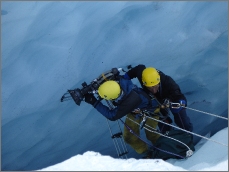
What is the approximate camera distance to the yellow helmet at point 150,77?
3018 mm

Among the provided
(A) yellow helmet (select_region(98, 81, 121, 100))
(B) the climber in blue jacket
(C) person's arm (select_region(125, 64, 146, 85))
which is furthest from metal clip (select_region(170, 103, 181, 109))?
(A) yellow helmet (select_region(98, 81, 121, 100))

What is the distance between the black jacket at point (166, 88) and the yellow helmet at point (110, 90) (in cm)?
43

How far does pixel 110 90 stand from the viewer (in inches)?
110

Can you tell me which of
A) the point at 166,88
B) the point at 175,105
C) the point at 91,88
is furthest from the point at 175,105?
the point at 91,88

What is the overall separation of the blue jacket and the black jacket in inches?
10.9

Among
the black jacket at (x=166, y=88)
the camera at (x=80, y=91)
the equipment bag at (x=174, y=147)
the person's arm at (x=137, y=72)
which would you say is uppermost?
the person's arm at (x=137, y=72)

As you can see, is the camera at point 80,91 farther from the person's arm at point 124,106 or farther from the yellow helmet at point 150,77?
the yellow helmet at point 150,77

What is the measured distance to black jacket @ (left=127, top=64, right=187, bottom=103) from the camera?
3.14 metres

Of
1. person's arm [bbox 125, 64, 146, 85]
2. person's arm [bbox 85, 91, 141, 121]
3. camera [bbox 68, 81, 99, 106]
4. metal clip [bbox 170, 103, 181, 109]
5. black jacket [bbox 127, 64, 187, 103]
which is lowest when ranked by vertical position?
metal clip [bbox 170, 103, 181, 109]

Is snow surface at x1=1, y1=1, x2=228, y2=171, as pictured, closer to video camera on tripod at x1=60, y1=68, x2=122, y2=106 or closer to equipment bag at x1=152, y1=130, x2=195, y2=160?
equipment bag at x1=152, y1=130, x2=195, y2=160

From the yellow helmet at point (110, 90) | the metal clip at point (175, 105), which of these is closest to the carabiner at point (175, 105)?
the metal clip at point (175, 105)

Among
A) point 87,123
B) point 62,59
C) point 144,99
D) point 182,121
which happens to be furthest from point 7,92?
point 182,121

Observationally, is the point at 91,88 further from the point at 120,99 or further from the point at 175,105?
the point at 175,105

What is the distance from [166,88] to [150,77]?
248mm
